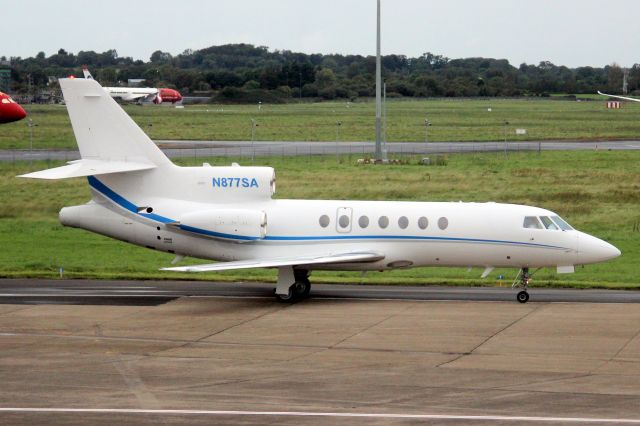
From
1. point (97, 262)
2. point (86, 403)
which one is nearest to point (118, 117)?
point (97, 262)

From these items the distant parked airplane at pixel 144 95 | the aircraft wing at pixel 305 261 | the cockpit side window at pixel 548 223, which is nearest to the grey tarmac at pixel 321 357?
the aircraft wing at pixel 305 261

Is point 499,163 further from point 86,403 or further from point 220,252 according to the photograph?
point 86,403

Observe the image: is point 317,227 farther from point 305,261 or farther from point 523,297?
point 523,297

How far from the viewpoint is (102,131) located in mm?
32812

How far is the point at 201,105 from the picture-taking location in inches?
6998

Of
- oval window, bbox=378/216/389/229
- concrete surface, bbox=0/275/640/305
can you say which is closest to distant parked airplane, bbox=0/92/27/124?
concrete surface, bbox=0/275/640/305

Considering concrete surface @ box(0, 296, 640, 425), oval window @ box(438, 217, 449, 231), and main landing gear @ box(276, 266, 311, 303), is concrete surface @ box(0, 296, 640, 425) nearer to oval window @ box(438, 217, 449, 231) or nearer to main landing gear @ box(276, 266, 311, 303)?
main landing gear @ box(276, 266, 311, 303)

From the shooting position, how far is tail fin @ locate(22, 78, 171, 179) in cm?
3284

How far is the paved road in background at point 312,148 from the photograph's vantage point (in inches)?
3157

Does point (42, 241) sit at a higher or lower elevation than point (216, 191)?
lower

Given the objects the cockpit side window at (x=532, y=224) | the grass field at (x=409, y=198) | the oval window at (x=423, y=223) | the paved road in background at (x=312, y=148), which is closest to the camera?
the cockpit side window at (x=532, y=224)

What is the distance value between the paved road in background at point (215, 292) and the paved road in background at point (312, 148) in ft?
135

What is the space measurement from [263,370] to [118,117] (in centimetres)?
1277

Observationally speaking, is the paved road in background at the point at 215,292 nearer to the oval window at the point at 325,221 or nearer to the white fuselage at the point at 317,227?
the white fuselage at the point at 317,227
